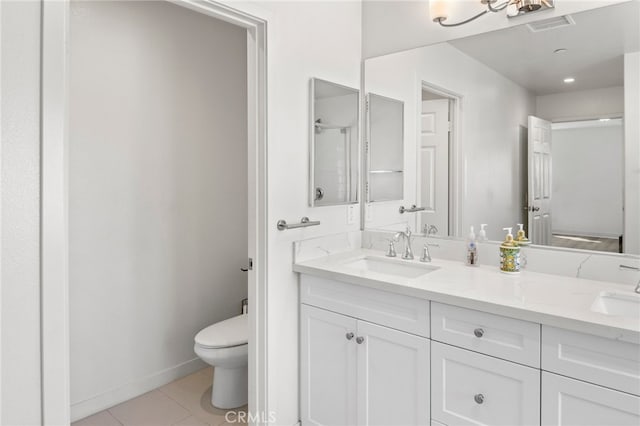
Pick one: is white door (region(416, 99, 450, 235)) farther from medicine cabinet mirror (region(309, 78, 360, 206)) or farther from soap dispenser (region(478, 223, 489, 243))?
Answer: medicine cabinet mirror (region(309, 78, 360, 206))

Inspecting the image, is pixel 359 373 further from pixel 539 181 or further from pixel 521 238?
pixel 539 181

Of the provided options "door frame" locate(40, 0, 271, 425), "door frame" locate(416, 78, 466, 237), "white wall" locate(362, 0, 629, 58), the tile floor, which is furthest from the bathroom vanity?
"white wall" locate(362, 0, 629, 58)

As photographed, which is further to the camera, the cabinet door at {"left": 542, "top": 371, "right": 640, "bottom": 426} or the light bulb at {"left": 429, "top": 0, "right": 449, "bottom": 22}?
the light bulb at {"left": 429, "top": 0, "right": 449, "bottom": 22}

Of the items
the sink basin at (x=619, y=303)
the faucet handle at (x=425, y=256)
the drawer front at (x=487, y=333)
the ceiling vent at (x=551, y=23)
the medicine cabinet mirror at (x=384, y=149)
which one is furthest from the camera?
the medicine cabinet mirror at (x=384, y=149)

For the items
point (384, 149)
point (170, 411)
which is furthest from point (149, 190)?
point (384, 149)

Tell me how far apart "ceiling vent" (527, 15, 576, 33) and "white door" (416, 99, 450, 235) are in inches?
19.7

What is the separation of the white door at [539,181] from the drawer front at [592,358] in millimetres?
682

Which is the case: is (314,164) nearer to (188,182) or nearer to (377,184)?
(377,184)

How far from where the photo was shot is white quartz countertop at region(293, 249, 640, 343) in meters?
1.23

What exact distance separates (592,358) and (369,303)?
0.81 metres

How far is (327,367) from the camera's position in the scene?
1953 mm

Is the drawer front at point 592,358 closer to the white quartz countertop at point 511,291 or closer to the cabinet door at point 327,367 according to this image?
the white quartz countertop at point 511,291

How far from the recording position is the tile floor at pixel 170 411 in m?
2.22

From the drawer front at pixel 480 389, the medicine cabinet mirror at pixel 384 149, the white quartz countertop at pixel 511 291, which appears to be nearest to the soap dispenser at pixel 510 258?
the white quartz countertop at pixel 511 291
